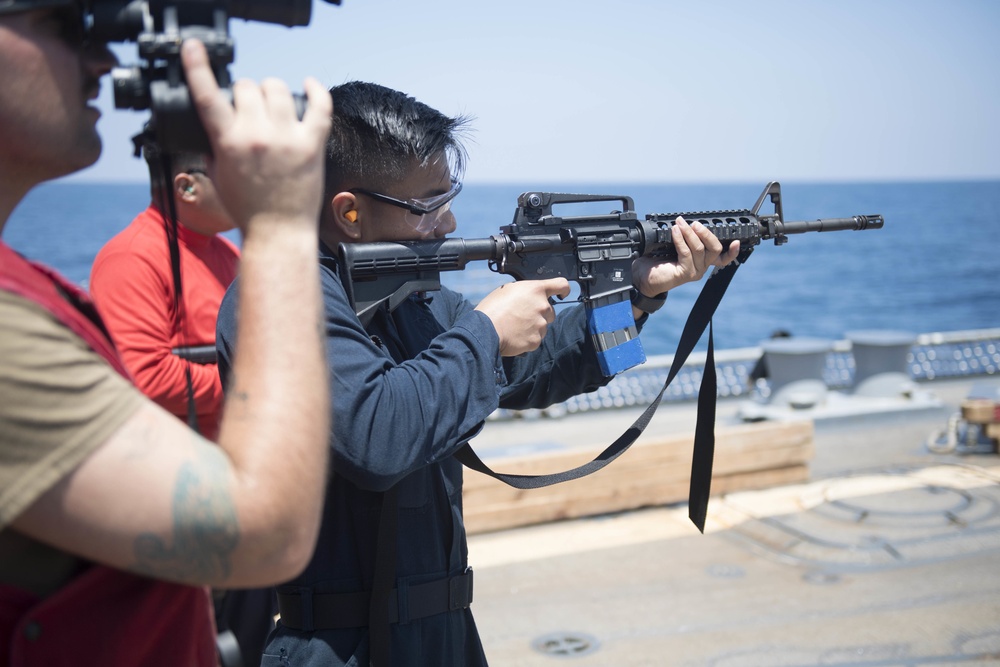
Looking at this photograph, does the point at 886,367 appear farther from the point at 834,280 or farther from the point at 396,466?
the point at 834,280

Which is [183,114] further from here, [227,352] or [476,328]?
[476,328]

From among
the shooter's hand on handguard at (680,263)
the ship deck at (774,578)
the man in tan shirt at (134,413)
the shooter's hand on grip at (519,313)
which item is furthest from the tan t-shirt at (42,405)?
the ship deck at (774,578)

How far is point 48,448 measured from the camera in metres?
0.99

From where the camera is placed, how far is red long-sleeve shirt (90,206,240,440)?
331cm

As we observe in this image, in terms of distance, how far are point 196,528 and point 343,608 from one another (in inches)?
39.6

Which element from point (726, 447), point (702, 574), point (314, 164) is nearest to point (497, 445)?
point (726, 447)

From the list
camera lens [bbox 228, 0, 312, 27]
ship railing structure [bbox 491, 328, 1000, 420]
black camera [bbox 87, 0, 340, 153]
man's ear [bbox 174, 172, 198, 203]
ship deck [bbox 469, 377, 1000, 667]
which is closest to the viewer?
black camera [bbox 87, 0, 340, 153]

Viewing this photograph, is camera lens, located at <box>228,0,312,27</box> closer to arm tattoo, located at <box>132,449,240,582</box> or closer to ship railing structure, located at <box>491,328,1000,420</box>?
arm tattoo, located at <box>132,449,240,582</box>

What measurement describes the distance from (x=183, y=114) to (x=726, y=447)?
554cm

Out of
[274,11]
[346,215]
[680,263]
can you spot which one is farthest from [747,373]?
[274,11]

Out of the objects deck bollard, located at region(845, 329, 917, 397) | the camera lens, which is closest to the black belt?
the camera lens

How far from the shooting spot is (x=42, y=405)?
991 millimetres

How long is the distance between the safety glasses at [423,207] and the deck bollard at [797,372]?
652 centimetres

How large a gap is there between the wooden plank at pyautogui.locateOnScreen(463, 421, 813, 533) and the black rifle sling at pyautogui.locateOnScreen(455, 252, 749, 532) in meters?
2.81
